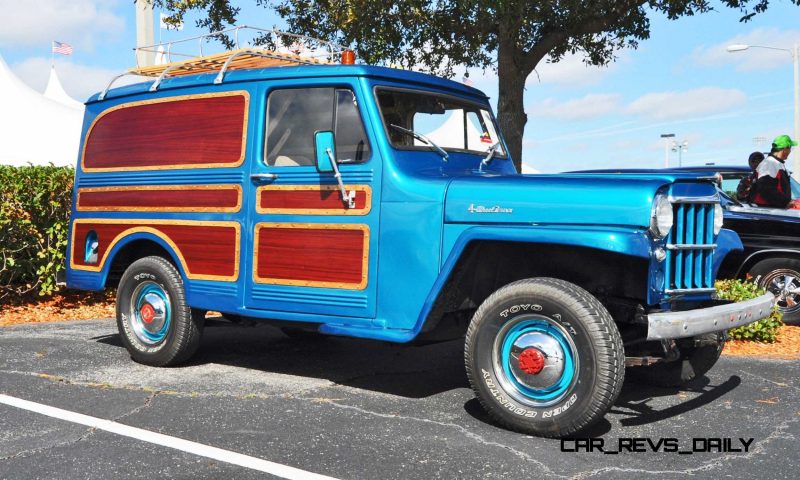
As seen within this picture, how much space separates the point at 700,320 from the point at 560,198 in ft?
3.26

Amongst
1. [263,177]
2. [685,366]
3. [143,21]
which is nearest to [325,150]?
[263,177]

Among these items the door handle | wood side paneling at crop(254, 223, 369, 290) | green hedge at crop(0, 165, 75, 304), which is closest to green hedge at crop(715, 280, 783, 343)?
wood side paneling at crop(254, 223, 369, 290)

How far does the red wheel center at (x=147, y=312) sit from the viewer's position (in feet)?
21.1

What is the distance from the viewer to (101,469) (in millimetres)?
3949

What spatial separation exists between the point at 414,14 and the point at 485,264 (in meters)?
7.42

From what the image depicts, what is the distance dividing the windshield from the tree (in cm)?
471

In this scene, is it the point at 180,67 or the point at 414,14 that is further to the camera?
the point at 414,14

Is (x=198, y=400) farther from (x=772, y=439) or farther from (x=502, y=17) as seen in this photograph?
(x=502, y=17)

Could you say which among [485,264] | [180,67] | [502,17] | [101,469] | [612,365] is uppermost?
[502,17]

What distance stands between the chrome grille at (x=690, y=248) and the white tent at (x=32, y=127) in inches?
619

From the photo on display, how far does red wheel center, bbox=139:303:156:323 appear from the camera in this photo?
6.42m

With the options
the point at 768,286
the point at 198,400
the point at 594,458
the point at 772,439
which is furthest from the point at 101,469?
the point at 768,286

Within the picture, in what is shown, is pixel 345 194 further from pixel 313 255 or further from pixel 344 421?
pixel 344 421

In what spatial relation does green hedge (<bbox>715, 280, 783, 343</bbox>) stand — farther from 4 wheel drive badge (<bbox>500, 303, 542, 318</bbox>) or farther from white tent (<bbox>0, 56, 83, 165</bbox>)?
white tent (<bbox>0, 56, 83, 165</bbox>)
